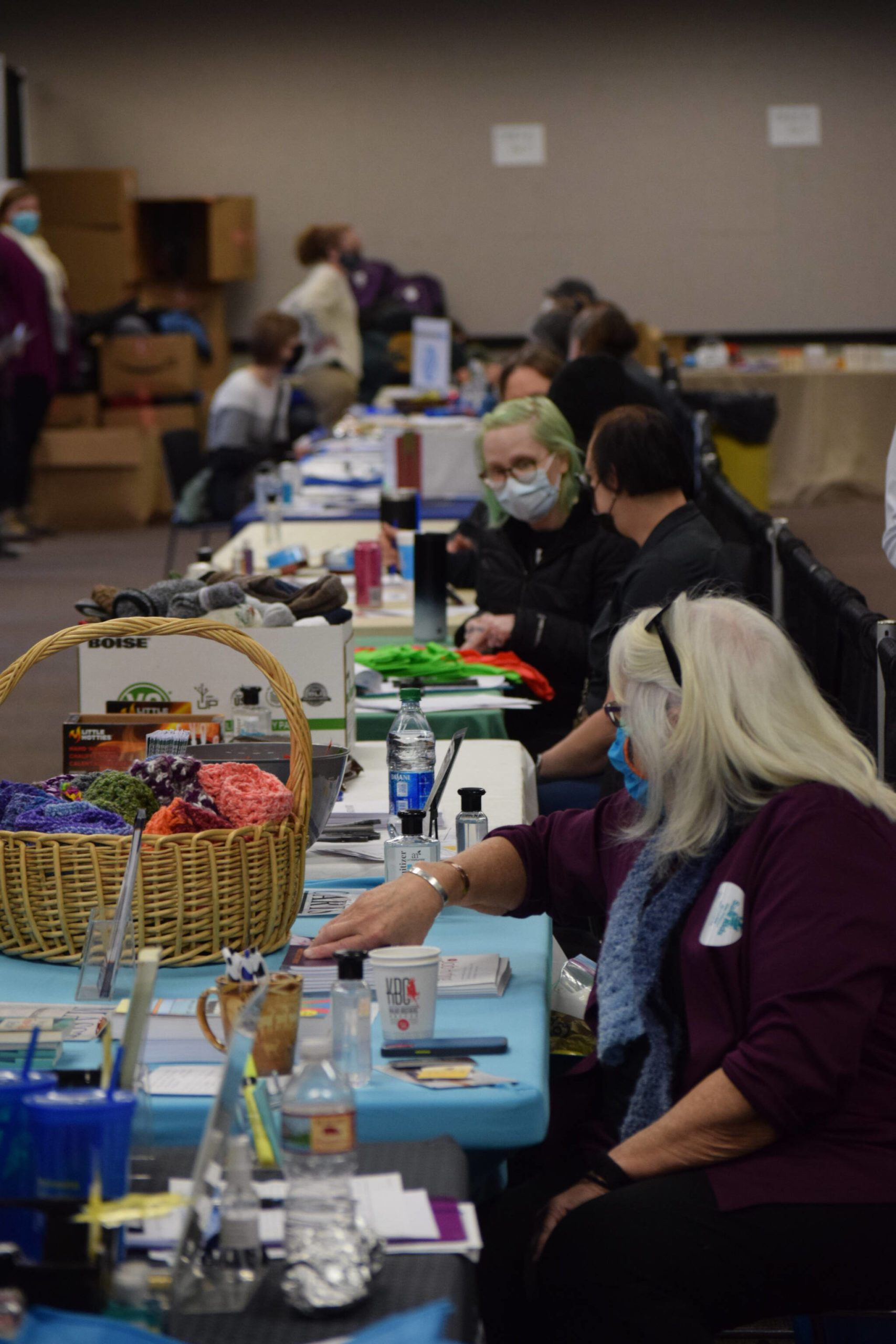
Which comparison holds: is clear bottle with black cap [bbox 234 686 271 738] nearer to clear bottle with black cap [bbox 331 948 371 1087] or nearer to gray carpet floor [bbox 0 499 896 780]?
clear bottle with black cap [bbox 331 948 371 1087]

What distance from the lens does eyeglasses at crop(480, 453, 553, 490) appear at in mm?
3562

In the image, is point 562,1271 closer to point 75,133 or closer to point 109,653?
point 109,653

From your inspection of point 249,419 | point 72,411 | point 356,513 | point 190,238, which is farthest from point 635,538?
point 190,238

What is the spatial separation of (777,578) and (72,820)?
98.8 inches

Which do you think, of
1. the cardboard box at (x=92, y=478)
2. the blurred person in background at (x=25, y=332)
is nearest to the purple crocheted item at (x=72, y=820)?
the blurred person in background at (x=25, y=332)

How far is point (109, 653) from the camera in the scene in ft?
7.84

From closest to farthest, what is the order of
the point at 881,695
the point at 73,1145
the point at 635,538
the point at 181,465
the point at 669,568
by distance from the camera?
1. the point at 73,1145
2. the point at 881,695
3. the point at 669,568
4. the point at 635,538
5. the point at 181,465

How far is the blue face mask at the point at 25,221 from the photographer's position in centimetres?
898

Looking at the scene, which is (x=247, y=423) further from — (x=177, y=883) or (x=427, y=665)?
(x=177, y=883)

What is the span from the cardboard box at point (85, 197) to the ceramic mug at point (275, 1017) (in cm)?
1038

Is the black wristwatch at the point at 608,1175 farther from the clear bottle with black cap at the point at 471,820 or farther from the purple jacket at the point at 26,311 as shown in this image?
the purple jacket at the point at 26,311

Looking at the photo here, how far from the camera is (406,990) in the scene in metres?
1.48

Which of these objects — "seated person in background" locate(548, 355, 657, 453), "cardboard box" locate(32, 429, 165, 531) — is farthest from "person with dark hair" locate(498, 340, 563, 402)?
"cardboard box" locate(32, 429, 165, 531)

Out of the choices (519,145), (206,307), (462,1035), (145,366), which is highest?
(519,145)
